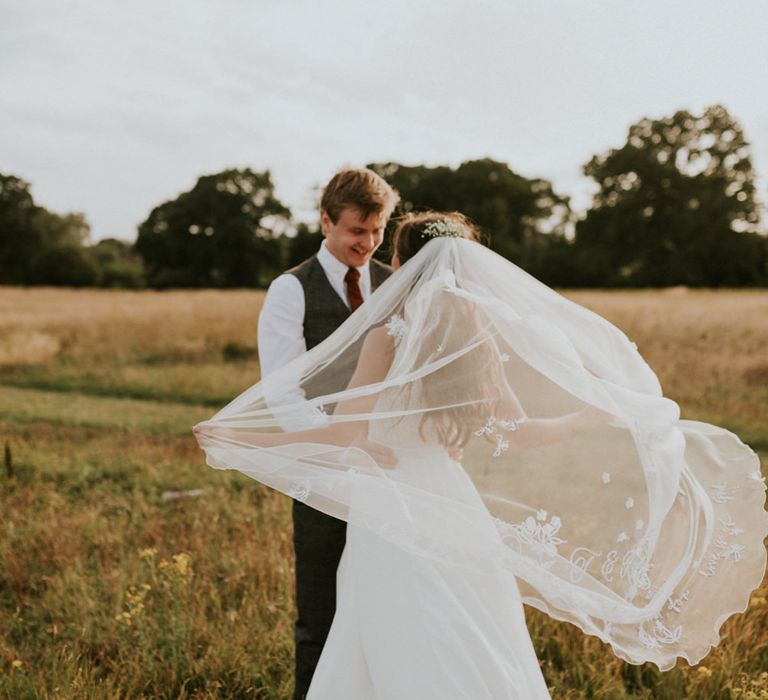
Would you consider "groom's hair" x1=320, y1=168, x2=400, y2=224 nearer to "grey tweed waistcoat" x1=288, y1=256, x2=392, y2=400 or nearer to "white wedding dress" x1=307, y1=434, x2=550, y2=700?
"grey tweed waistcoat" x1=288, y1=256, x2=392, y2=400

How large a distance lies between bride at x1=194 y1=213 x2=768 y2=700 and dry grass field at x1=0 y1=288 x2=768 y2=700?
3.41 feet

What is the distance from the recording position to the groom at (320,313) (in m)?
3.45

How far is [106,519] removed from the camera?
20.0 ft

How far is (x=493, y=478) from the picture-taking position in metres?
2.88

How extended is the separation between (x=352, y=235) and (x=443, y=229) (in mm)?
712

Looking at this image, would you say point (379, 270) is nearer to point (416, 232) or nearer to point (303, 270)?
point (303, 270)

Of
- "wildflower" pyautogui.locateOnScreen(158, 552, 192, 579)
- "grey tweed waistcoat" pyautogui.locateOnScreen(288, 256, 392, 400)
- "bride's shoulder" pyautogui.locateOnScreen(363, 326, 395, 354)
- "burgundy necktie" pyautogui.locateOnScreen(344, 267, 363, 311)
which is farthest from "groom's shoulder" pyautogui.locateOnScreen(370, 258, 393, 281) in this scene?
"wildflower" pyautogui.locateOnScreen(158, 552, 192, 579)

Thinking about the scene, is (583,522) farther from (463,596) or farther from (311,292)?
(311,292)

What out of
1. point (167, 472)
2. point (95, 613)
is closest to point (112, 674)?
point (95, 613)

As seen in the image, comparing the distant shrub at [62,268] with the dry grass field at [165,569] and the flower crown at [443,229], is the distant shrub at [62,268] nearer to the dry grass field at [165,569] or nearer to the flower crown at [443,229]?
the dry grass field at [165,569]

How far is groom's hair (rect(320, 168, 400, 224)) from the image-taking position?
3418 mm

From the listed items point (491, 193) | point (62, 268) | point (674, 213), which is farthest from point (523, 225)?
point (62, 268)

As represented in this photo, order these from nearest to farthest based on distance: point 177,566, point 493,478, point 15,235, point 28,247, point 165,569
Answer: point 493,478, point 177,566, point 165,569, point 15,235, point 28,247

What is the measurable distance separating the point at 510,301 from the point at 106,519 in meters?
4.57
